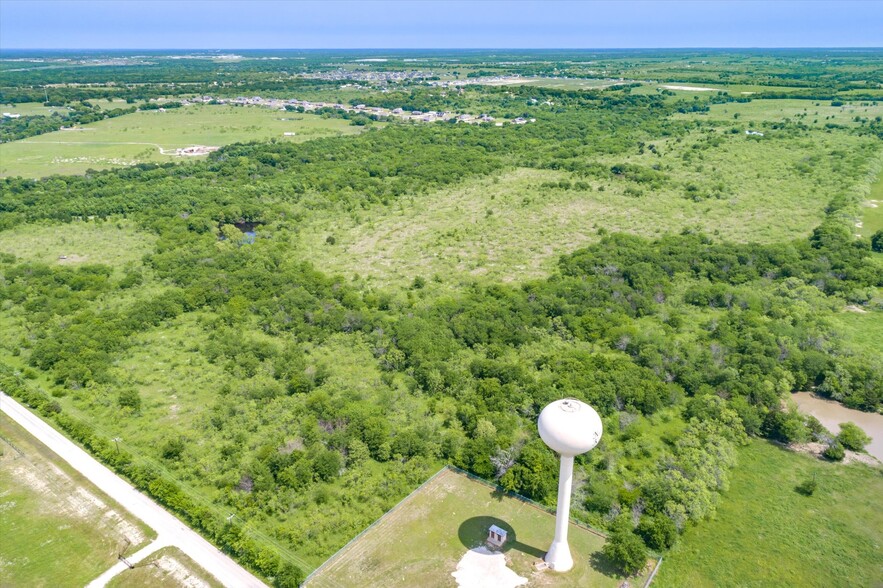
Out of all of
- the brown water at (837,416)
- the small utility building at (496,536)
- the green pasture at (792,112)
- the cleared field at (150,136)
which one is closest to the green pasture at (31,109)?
the cleared field at (150,136)

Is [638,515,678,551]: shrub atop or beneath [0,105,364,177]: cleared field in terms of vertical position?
beneath

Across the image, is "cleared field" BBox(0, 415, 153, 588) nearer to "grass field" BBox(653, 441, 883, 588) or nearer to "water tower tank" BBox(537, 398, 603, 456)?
"water tower tank" BBox(537, 398, 603, 456)

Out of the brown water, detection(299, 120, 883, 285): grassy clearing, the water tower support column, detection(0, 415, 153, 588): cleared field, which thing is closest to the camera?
the water tower support column

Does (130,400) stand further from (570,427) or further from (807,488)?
(807,488)

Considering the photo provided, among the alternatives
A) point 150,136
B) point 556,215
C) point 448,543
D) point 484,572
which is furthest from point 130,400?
point 150,136

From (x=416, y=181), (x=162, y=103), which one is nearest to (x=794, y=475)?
(x=416, y=181)

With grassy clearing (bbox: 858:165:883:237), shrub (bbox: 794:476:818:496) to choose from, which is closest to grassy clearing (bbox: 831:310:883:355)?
shrub (bbox: 794:476:818:496)
